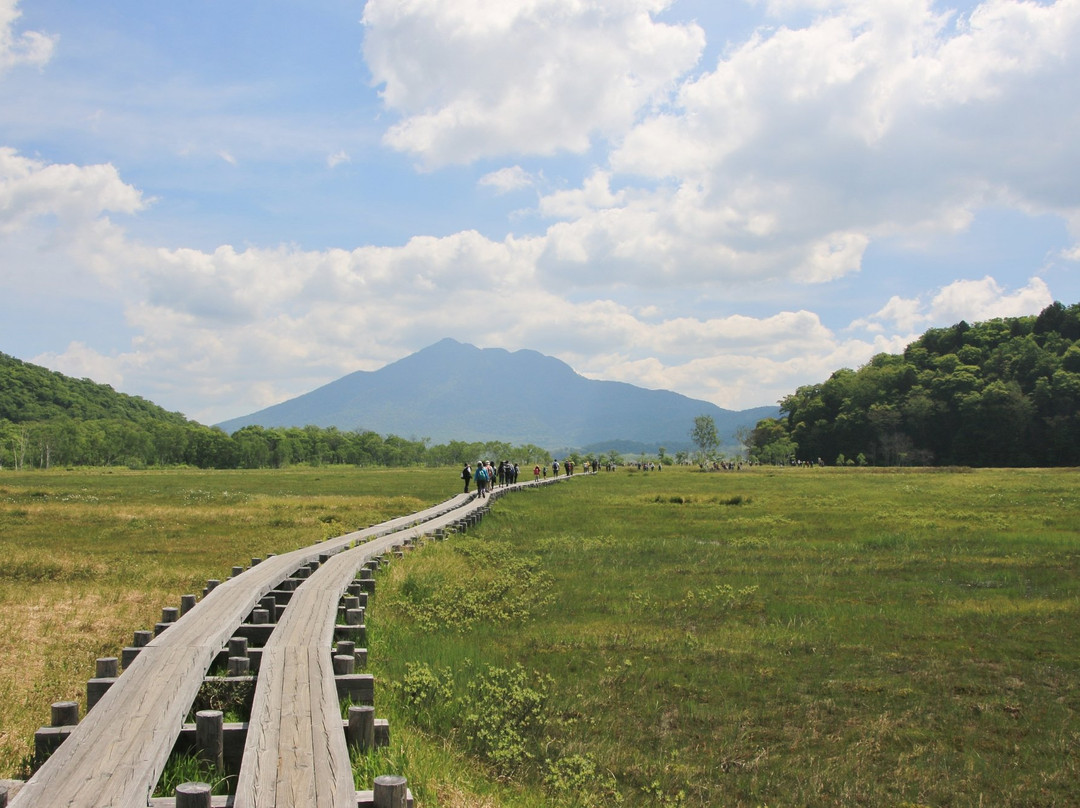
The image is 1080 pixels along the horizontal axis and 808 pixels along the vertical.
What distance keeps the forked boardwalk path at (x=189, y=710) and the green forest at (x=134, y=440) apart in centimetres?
12334

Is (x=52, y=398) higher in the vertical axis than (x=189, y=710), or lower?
higher

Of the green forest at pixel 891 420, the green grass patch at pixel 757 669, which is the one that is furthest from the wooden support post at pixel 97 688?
the green forest at pixel 891 420

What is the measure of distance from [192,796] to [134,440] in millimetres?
136592

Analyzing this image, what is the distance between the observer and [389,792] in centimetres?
456

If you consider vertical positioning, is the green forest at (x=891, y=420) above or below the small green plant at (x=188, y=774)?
above

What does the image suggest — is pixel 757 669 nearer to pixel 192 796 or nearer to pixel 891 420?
pixel 192 796

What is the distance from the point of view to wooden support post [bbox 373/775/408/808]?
456cm

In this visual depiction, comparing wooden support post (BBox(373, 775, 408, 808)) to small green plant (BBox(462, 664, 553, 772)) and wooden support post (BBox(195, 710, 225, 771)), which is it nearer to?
wooden support post (BBox(195, 710, 225, 771))

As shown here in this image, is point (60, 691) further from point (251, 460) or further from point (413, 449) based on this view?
point (413, 449)

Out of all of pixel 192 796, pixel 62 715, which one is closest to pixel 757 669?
pixel 192 796

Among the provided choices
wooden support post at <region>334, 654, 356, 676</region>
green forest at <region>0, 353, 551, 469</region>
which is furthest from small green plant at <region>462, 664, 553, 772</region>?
green forest at <region>0, 353, 551, 469</region>

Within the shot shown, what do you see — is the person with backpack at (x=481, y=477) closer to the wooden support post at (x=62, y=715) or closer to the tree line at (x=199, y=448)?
the wooden support post at (x=62, y=715)

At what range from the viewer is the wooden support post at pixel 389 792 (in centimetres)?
456

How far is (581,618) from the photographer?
44.6 feet
